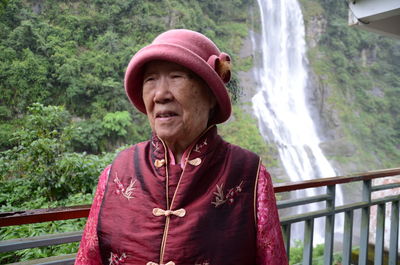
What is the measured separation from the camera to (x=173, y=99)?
2.64 ft

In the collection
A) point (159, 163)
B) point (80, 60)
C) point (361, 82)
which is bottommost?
point (159, 163)

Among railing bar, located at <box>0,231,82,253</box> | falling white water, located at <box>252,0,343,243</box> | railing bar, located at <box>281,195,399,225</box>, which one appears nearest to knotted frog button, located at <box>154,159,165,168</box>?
railing bar, located at <box>0,231,82,253</box>

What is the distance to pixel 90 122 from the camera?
11.6 m

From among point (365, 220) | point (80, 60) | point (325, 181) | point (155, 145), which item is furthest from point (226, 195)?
point (80, 60)

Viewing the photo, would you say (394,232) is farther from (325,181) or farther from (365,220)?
(325,181)

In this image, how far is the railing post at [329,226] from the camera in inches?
64.3

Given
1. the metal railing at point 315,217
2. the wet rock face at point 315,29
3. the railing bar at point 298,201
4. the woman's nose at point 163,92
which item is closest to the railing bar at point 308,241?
the metal railing at point 315,217

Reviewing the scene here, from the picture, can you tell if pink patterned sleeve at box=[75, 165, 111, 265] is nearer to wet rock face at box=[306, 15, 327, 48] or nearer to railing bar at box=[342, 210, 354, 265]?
railing bar at box=[342, 210, 354, 265]

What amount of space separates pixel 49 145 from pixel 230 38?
51.4 ft

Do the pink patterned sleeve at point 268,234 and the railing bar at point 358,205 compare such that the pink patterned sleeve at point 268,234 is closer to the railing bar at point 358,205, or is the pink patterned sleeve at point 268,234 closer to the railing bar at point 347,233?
the railing bar at point 358,205

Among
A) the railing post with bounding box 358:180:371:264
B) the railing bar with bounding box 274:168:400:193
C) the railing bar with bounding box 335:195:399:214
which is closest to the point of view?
the railing bar with bounding box 274:168:400:193

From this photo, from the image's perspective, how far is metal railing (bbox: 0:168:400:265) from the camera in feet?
3.07

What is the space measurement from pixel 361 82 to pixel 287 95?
20.4 feet

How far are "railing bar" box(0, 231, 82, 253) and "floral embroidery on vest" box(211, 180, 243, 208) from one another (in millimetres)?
501
